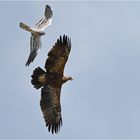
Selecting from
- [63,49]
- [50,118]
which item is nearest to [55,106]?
[50,118]

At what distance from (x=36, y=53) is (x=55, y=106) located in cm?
285

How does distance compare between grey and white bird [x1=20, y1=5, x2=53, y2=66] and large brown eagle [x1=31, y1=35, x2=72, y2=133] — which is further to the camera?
grey and white bird [x1=20, y1=5, x2=53, y2=66]

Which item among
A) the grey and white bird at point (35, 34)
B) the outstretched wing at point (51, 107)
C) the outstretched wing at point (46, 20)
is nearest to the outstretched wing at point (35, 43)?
the grey and white bird at point (35, 34)

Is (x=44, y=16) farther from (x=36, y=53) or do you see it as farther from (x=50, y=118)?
→ (x=50, y=118)

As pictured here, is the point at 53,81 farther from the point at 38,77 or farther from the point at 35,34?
the point at 35,34

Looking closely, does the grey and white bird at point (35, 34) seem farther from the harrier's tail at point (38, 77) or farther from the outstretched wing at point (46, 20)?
the harrier's tail at point (38, 77)

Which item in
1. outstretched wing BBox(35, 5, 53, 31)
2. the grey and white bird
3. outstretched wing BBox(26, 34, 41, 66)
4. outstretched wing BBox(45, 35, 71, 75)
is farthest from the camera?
outstretched wing BBox(35, 5, 53, 31)

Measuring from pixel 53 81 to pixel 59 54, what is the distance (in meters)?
1.49

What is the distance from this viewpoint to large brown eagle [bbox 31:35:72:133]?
36719 mm

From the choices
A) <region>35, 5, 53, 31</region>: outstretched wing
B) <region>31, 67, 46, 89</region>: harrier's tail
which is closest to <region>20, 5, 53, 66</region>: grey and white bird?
<region>35, 5, 53, 31</region>: outstretched wing

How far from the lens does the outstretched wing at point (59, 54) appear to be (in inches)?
1443

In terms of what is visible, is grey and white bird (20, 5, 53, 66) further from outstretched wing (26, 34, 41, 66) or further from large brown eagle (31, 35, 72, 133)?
large brown eagle (31, 35, 72, 133)

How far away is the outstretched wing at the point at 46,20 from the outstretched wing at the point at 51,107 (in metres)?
3.85

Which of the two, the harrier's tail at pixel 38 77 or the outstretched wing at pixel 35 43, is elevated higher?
the outstretched wing at pixel 35 43
